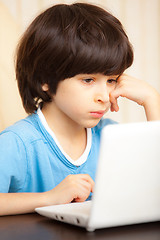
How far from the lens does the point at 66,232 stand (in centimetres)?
64

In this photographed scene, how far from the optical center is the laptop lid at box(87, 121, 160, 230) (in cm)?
59

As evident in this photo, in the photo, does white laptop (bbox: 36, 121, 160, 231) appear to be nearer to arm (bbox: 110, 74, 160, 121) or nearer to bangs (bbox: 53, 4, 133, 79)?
bangs (bbox: 53, 4, 133, 79)

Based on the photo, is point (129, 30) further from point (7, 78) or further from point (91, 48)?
point (91, 48)

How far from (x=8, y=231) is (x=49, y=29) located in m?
0.68

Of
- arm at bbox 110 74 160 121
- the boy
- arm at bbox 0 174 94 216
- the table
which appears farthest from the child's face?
the table

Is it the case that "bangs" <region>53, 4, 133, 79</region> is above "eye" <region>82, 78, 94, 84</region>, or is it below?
above

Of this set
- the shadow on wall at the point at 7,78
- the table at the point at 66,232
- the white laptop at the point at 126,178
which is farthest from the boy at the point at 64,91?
the shadow on wall at the point at 7,78

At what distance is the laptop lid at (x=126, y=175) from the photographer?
586 millimetres

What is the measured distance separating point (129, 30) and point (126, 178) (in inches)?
80.1

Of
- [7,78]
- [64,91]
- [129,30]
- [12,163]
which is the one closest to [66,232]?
[12,163]

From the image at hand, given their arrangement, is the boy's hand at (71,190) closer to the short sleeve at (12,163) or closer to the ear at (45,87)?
the short sleeve at (12,163)

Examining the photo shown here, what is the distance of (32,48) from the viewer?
1.20m

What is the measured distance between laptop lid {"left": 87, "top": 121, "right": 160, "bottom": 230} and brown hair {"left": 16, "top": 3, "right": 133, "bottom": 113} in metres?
0.52

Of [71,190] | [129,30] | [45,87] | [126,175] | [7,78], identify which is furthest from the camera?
[129,30]
